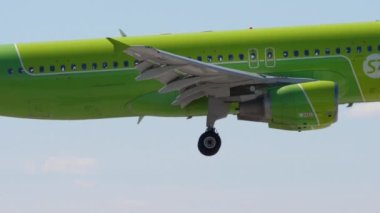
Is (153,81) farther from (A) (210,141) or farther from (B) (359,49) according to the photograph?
(B) (359,49)

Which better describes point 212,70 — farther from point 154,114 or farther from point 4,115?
point 4,115

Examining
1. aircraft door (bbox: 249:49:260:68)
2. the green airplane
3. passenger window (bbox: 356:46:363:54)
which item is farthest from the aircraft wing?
passenger window (bbox: 356:46:363:54)

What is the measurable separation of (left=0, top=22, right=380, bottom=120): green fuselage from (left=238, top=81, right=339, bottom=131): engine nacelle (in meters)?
1.24

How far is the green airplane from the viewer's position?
4741cm

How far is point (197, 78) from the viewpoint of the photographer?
47.5 metres

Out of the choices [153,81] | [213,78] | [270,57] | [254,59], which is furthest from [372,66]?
[153,81]

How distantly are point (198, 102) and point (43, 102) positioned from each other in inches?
229

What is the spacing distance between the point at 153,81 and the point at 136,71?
2.37 ft

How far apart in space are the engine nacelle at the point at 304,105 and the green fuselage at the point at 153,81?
1.24m

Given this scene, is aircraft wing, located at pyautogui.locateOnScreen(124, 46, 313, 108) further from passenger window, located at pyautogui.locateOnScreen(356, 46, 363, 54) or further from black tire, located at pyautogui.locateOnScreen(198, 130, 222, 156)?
passenger window, located at pyautogui.locateOnScreen(356, 46, 363, 54)

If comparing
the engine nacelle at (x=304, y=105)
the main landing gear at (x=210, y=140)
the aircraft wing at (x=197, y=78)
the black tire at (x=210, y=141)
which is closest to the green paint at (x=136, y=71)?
the main landing gear at (x=210, y=140)

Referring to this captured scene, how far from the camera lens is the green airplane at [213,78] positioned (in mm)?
47406

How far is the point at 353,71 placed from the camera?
159ft

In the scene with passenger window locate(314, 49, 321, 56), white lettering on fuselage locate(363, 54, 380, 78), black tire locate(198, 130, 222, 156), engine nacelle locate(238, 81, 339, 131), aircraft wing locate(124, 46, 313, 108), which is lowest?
black tire locate(198, 130, 222, 156)
